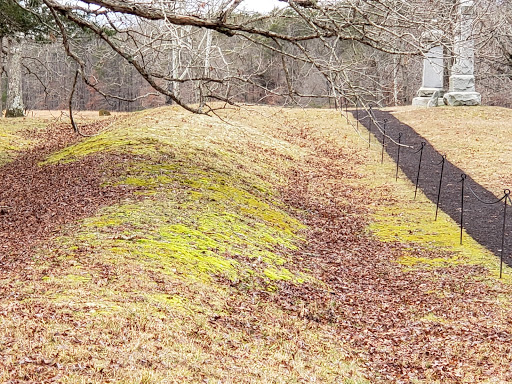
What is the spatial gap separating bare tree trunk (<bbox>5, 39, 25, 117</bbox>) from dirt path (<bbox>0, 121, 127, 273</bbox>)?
29.1ft

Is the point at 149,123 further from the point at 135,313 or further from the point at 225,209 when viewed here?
the point at 135,313

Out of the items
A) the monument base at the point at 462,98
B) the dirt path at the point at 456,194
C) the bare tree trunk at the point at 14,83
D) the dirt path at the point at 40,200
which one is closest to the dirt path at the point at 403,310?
the dirt path at the point at 456,194

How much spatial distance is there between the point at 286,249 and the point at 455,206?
230 inches

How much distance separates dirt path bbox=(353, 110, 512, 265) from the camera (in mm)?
11805

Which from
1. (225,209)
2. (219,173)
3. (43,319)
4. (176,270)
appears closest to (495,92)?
(219,173)

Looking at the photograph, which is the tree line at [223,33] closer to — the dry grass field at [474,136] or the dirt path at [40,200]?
the dirt path at [40,200]

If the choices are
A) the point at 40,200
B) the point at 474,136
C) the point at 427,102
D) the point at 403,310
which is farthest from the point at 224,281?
the point at 427,102

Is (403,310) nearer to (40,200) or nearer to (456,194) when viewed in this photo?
(40,200)

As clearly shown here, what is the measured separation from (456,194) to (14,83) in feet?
59.6

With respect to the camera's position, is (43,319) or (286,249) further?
(286,249)

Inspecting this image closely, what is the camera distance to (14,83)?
79.8 ft

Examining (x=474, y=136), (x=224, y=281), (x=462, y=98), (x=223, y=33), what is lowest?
(x=224, y=281)

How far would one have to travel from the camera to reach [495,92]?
127ft

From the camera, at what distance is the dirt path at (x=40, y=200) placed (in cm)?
844
